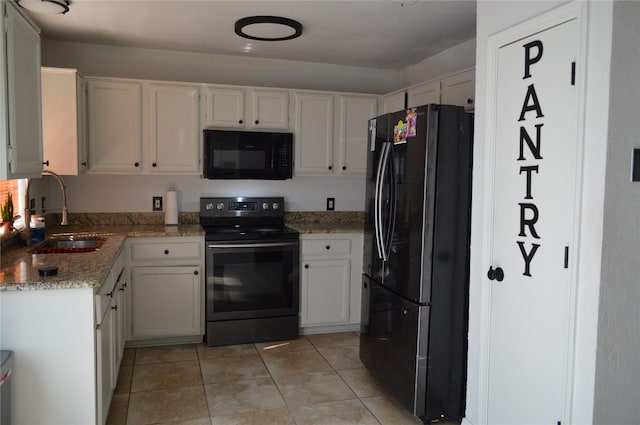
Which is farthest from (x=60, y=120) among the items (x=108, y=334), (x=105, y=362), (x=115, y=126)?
(x=105, y=362)

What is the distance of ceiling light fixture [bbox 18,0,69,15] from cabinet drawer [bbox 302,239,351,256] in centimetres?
228

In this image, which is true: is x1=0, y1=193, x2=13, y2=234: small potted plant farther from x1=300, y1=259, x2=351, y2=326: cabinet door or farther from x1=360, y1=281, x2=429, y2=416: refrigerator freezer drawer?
x1=360, y1=281, x2=429, y2=416: refrigerator freezer drawer

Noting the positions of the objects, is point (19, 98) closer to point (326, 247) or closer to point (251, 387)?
point (251, 387)

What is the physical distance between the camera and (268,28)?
11.2 ft

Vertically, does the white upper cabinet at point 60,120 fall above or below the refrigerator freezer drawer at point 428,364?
above

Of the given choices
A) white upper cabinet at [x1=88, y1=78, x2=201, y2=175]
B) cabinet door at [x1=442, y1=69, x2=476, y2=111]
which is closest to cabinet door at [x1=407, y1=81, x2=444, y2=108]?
cabinet door at [x1=442, y1=69, x2=476, y2=111]

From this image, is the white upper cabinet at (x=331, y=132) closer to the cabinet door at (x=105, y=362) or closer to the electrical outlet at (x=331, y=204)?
the electrical outlet at (x=331, y=204)

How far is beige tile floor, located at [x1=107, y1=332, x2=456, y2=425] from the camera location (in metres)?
2.86

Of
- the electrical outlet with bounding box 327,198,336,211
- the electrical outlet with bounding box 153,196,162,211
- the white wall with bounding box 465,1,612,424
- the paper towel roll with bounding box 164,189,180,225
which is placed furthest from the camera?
the electrical outlet with bounding box 327,198,336,211

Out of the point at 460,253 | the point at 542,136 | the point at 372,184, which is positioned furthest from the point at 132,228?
the point at 542,136

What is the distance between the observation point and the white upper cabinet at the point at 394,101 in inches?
162

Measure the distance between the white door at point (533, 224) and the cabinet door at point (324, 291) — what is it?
184 cm

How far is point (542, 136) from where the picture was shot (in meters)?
2.16

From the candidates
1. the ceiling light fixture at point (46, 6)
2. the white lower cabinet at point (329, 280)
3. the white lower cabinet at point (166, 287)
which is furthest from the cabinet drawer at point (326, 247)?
the ceiling light fixture at point (46, 6)
